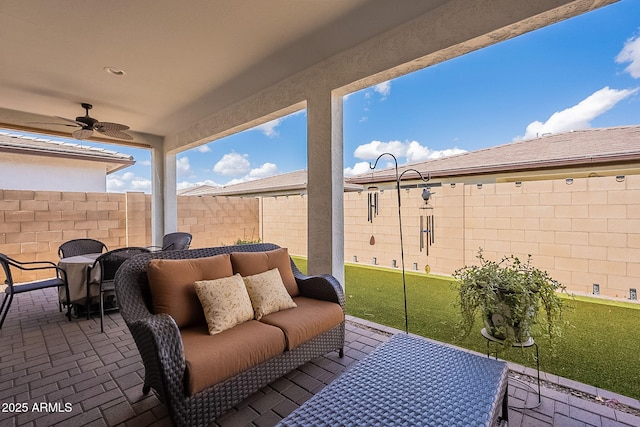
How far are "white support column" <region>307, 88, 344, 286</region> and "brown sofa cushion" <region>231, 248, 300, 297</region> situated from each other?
51 cm

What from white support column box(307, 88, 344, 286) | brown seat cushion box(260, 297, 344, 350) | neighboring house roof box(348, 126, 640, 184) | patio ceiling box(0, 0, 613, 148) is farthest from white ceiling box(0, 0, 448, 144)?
neighboring house roof box(348, 126, 640, 184)

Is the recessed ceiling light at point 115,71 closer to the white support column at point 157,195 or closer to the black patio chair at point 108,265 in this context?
the black patio chair at point 108,265

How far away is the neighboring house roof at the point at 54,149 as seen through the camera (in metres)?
5.42

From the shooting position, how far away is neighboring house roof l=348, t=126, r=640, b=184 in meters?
3.94

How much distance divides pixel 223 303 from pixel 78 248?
3285 mm

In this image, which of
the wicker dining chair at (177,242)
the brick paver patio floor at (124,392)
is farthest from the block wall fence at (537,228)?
the wicker dining chair at (177,242)

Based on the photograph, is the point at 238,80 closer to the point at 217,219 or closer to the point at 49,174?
the point at 217,219

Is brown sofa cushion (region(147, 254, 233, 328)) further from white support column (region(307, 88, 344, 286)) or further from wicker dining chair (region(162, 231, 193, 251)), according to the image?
wicker dining chair (region(162, 231, 193, 251))

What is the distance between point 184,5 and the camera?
89.2 inches

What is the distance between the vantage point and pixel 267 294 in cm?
227

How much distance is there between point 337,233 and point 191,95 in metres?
2.98

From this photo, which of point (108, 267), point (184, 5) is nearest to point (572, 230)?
point (184, 5)

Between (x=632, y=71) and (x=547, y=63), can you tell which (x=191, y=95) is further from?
(x=632, y=71)

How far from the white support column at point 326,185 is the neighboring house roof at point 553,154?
120 inches
